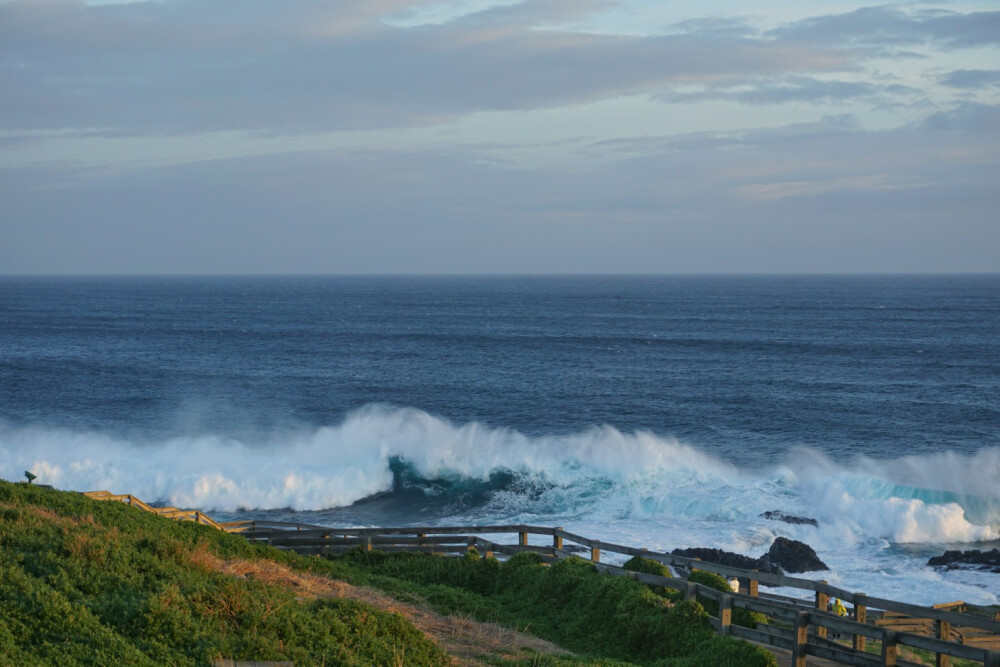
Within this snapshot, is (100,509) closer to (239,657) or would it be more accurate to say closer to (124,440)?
(239,657)

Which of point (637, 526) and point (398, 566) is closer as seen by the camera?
point (398, 566)

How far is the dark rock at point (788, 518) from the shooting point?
33.5 metres

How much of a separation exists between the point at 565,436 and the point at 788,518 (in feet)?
50.6

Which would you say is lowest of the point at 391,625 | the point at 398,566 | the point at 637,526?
Answer: the point at 637,526

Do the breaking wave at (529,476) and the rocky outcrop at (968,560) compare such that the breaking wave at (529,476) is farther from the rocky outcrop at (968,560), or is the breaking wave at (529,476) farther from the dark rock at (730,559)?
the dark rock at (730,559)

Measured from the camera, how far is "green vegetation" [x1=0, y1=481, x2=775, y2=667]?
816 centimetres

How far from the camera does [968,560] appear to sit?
29531 millimetres

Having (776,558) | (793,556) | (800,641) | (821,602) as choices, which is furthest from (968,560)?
(800,641)

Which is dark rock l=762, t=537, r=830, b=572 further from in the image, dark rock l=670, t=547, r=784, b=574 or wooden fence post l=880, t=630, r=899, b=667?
wooden fence post l=880, t=630, r=899, b=667

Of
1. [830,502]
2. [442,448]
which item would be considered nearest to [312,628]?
[830,502]

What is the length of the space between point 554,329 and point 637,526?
79.4 m

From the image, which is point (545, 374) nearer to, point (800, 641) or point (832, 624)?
point (800, 641)

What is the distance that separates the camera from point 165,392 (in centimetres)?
6128

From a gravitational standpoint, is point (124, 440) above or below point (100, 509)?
below
